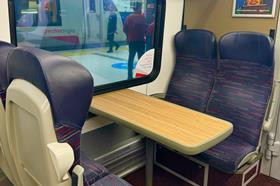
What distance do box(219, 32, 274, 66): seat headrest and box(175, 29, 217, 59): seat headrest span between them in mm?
101

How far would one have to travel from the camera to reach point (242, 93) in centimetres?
211

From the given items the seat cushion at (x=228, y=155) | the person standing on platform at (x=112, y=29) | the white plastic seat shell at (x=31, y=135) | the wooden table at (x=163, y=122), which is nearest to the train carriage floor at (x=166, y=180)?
the wooden table at (x=163, y=122)

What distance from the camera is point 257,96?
203 cm

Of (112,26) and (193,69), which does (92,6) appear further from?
(193,69)

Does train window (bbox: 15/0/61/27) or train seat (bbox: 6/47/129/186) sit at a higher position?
train window (bbox: 15/0/61/27)

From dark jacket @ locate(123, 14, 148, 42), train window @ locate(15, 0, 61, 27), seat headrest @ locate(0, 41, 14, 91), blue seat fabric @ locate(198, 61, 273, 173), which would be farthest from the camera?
dark jacket @ locate(123, 14, 148, 42)

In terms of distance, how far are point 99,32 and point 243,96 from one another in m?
1.16

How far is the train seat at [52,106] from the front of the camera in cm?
85

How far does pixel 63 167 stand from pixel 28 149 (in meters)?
0.28

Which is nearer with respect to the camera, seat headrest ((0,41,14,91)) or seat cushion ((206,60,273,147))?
seat headrest ((0,41,14,91))

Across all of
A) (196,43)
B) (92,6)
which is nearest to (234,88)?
(196,43)

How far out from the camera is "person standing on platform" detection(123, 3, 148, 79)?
7.35ft

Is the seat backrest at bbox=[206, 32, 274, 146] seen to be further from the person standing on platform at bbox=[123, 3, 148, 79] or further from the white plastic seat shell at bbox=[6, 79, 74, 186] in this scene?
the white plastic seat shell at bbox=[6, 79, 74, 186]

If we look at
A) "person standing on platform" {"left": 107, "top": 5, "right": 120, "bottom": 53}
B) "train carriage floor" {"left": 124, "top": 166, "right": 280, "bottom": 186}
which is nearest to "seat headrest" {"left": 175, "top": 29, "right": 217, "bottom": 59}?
"person standing on platform" {"left": 107, "top": 5, "right": 120, "bottom": 53}
